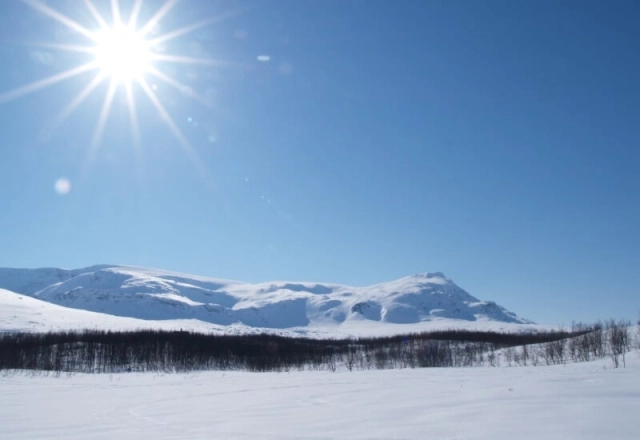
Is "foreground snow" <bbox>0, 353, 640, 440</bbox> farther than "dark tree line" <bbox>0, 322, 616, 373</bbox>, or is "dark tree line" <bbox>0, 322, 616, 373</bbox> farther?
"dark tree line" <bbox>0, 322, 616, 373</bbox>

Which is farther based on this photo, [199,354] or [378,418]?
[199,354]

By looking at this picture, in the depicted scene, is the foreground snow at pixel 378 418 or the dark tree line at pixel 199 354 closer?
the foreground snow at pixel 378 418

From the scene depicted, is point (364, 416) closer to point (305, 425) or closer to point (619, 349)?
point (305, 425)

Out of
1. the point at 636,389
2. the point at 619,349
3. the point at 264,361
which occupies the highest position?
the point at 636,389

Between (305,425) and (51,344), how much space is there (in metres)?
71.6

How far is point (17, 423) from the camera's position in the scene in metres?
8.90

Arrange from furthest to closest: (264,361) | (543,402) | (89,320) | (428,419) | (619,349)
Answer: (89,320), (264,361), (619,349), (543,402), (428,419)

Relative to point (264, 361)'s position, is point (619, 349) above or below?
above

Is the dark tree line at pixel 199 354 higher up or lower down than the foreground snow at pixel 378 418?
lower down

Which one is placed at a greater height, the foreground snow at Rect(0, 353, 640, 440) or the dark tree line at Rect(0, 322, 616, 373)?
the foreground snow at Rect(0, 353, 640, 440)

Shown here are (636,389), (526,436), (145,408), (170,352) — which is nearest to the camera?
(526,436)

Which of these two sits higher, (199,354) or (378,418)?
(378,418)

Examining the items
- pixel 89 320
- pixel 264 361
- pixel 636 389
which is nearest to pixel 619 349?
pixel 636 389

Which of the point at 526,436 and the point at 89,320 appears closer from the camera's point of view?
the point at 526,436
